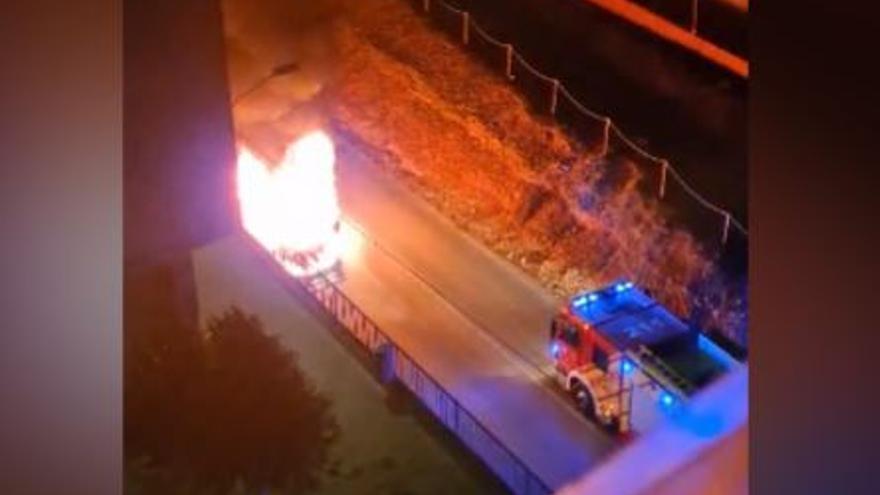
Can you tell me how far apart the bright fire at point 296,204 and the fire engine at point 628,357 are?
72cm

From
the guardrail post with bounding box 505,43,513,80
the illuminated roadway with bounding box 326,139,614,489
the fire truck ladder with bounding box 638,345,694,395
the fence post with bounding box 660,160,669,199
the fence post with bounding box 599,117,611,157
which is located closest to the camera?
the fire truck ladder with bounding box 638,345,694,395

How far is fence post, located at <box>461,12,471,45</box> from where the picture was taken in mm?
3693

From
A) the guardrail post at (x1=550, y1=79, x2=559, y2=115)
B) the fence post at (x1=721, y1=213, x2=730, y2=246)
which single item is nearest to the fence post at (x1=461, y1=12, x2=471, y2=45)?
the guardrail post at (x1=550, y1=79, x2=559, y2=115)

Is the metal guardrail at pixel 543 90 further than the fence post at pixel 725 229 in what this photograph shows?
Yes

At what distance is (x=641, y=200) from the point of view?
3.47 meters

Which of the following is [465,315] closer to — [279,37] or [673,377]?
[673,377]

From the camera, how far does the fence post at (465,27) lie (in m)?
3.69

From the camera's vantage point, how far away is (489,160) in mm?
3602

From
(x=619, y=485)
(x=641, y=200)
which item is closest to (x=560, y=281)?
(x=641, y=200)

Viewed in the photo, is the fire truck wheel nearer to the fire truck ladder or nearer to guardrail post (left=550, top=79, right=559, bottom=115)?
the fire truck ladder

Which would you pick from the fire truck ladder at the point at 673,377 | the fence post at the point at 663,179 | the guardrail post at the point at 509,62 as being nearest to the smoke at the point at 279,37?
the guardrail post at the point at 509,62

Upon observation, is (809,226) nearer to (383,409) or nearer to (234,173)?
(383,409)

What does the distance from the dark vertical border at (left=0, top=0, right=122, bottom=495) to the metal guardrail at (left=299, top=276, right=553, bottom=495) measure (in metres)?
2.09

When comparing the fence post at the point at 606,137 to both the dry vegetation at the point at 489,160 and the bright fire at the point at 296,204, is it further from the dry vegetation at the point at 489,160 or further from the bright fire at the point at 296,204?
the bright fire at the point at 296,204
